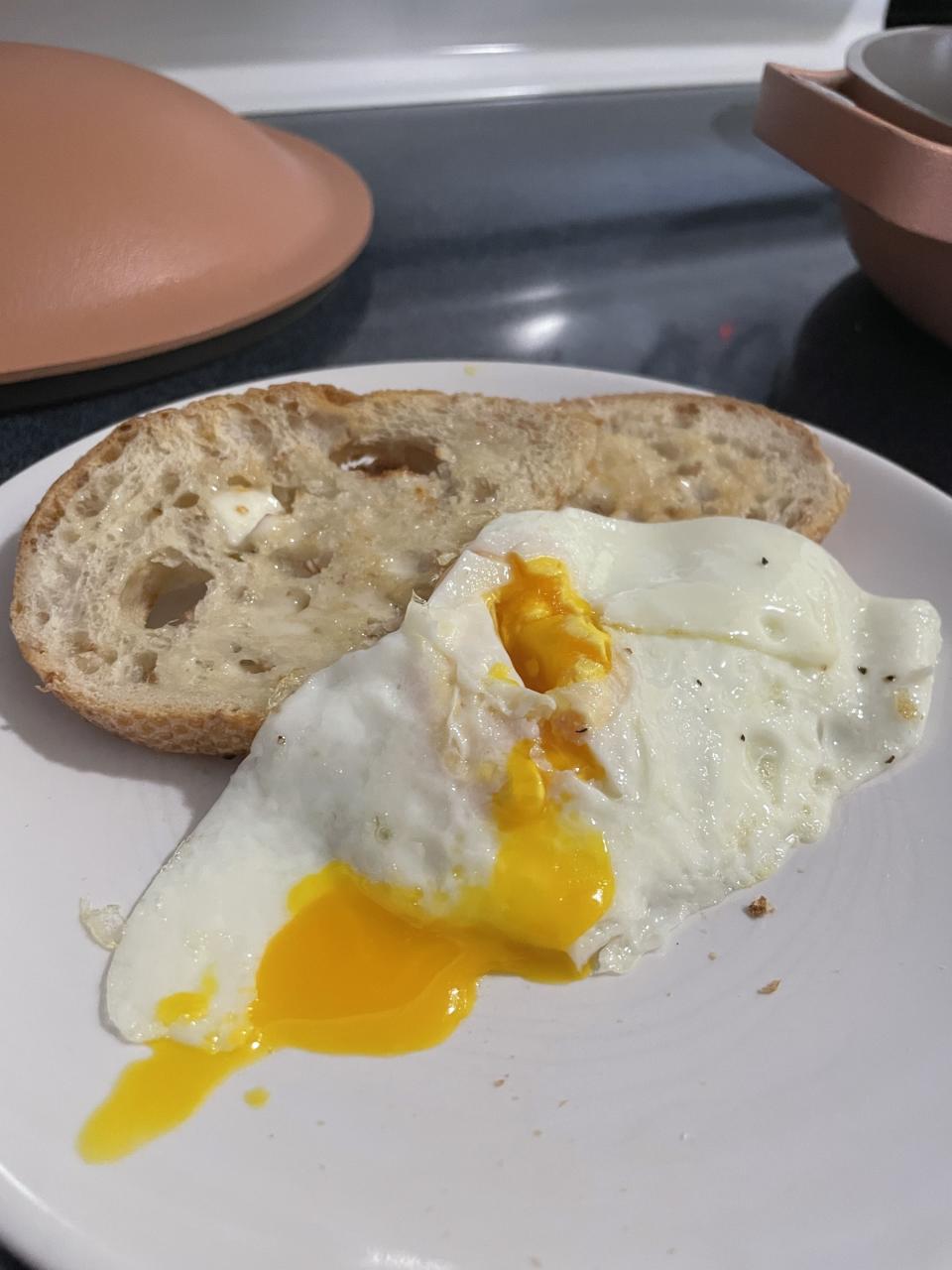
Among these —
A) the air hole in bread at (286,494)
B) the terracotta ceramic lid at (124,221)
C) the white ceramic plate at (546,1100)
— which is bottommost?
the white ceramic plate at (546,1100)

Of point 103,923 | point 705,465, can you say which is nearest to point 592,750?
point 103,923

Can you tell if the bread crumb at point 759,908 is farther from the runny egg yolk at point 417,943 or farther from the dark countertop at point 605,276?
the dark countertop at point 605,276

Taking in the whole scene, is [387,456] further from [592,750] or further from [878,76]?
[878,76]

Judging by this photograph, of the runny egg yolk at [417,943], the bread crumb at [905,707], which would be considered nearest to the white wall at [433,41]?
the runny egg yolk at [417,943]

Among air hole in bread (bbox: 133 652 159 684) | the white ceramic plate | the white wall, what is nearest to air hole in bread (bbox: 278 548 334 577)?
air hole in bread (bbox: 133 652 159 684)

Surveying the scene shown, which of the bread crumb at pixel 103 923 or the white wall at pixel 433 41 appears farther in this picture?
the white wall at pixel 433 41

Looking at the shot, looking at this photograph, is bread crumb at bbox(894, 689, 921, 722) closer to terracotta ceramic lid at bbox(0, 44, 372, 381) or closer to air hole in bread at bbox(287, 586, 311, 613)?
air hole in bread at bbox(287, 586, 311, 613)
